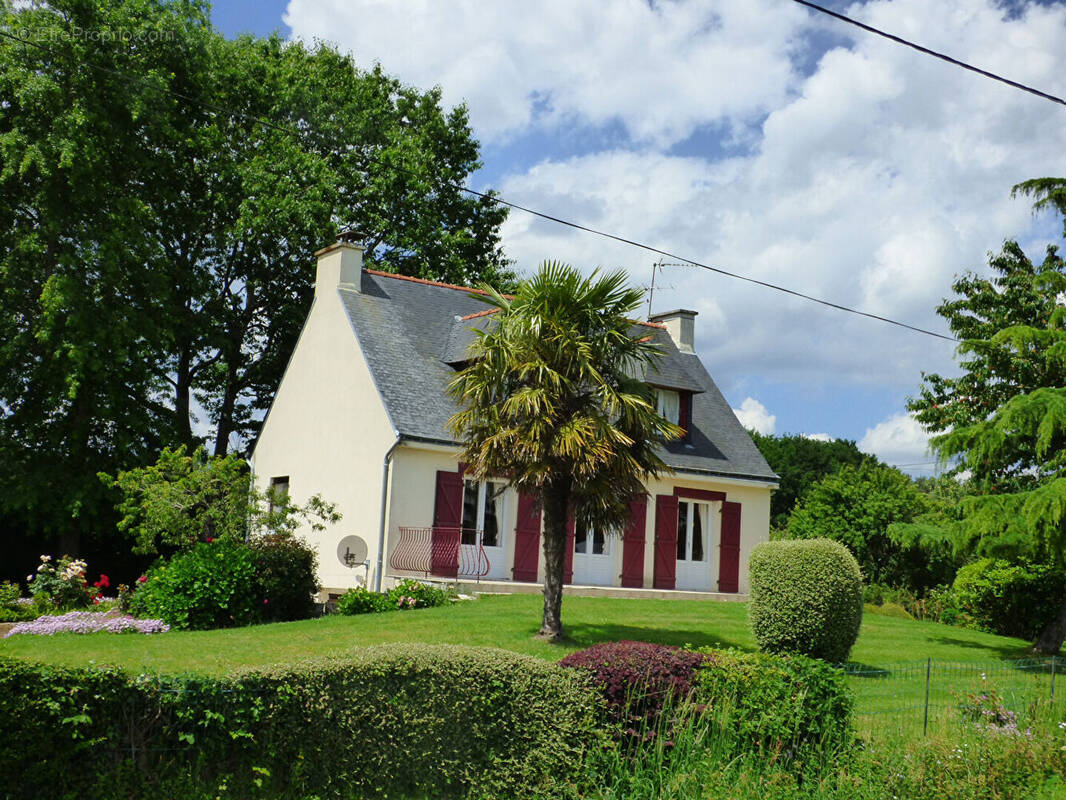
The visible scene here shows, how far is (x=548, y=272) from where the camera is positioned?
1238 centimetres

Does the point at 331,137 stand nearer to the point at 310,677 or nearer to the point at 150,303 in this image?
the point at 150,303

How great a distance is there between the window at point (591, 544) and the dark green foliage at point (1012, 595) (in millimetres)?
7110

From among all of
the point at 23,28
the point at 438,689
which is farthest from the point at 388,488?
the point at 23,28

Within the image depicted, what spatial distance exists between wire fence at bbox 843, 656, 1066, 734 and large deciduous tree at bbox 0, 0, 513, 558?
1803cm

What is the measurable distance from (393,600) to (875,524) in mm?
13642

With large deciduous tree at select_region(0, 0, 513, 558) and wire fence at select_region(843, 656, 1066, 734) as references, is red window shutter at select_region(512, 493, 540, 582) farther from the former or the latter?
large deciduous tree at select_region(0, 0, 513, 558)

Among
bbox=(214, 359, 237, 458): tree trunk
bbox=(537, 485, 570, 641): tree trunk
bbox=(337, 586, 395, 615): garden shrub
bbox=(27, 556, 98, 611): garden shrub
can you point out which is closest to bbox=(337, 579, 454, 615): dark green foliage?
bbox=(337, 586, 395, 615): garden shrub

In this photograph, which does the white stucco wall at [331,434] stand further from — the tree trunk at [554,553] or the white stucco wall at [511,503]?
the tree trunk at [554,553]

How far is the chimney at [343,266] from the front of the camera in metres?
22.0

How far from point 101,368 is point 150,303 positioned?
2733mm

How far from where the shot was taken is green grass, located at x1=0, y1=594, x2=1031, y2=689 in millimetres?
11539

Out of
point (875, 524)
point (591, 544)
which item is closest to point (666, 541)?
point (591, 544)

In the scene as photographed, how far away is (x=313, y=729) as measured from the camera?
6.46 meters

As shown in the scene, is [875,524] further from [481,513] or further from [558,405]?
[558,405]
